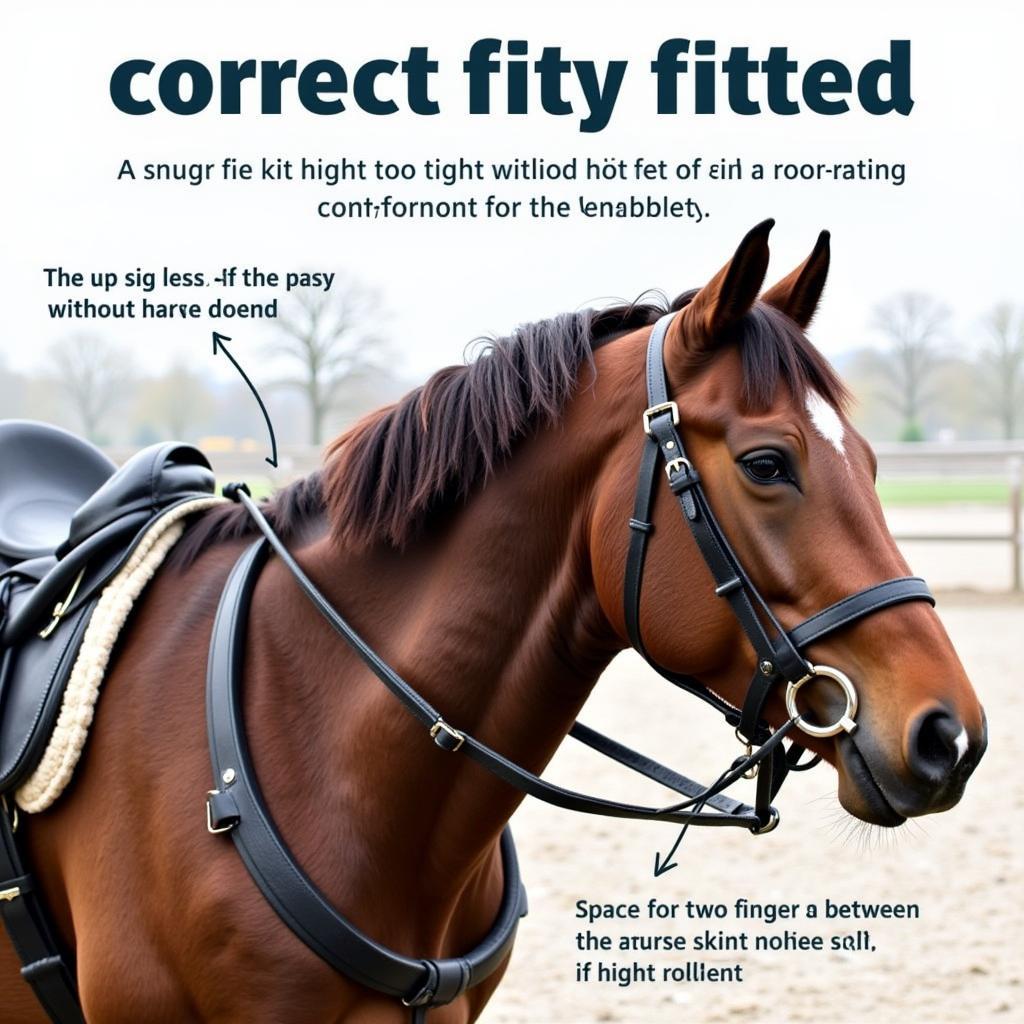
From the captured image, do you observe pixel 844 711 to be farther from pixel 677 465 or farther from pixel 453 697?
pixel 453 697

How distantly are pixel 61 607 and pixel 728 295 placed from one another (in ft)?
5.01

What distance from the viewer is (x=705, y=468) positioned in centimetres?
193

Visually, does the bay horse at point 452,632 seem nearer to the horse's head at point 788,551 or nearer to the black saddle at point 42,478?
the horse's head at point 788,551

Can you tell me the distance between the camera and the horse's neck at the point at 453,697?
2.06 meters

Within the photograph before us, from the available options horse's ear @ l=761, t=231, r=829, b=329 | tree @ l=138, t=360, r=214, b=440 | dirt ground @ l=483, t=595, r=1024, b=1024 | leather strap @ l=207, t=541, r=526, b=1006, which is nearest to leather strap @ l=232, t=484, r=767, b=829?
leather strap @ l=207, t=541, r=526, b=1006

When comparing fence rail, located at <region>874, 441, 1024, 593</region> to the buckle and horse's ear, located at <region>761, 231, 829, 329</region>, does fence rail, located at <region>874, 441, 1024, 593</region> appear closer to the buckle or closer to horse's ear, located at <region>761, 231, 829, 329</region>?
horse's ear, located at <region>761, 231, 829, 329</region>

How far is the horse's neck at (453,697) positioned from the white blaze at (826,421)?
0.44m

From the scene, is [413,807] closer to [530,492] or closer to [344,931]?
[344,931]

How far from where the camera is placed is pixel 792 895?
18.0 feet

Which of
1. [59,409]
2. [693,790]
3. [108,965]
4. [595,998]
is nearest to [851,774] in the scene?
[693,790]

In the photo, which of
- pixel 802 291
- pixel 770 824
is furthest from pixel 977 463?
pixel 770 824

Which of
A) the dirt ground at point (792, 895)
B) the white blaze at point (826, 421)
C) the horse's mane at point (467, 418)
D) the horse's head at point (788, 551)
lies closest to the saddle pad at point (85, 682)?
the horse's mane at point (467, 418)

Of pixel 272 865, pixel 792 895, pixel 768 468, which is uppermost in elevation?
pixel 768 468

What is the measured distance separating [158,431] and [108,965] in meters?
23.7
